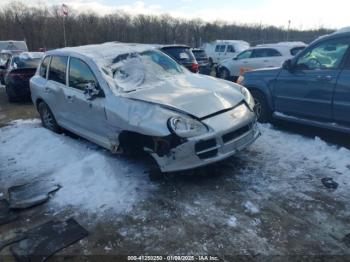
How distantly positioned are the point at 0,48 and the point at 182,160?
1958 centimetres

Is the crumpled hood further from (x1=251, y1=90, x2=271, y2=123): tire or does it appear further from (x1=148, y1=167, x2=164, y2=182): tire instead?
(x1=251, y1=90, x2=271, y2=123): tire

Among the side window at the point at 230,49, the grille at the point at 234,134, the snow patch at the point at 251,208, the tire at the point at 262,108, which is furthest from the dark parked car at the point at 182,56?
the side window at the point at 230,49

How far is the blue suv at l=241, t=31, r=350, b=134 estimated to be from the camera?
16.1 ft

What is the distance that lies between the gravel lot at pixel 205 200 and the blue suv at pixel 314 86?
0.43m

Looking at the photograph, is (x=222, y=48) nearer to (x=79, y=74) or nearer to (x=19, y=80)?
(x=19, y=80)

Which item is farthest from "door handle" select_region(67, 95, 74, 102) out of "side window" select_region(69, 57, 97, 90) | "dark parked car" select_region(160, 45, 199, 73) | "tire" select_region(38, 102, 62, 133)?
"dark parked car" select_region(160, 45, 199, 73)

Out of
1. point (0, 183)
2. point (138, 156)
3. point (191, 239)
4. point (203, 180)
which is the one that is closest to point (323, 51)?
point (203, 180)

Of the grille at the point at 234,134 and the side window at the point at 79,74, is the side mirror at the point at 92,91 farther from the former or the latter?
the grille at the point at 234,134

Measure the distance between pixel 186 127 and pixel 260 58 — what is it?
31.6ft

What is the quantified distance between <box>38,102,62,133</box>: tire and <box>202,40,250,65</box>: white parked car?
13.2m

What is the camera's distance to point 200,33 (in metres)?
43.3

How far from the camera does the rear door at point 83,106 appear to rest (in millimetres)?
4676

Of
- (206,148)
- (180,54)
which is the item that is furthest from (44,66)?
(180,54)

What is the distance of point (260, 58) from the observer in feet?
40.9
